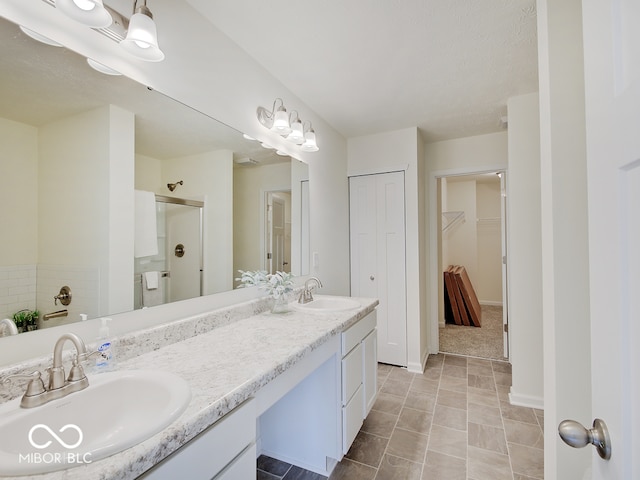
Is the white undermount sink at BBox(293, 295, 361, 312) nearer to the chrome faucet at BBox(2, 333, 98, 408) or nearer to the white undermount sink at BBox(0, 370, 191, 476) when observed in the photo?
the white undermount sink at BBox(0, 370, 191, 476)

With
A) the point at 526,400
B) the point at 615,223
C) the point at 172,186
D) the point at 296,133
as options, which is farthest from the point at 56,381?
the point at 526,400

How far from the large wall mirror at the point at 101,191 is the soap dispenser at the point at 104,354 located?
0.10 metres

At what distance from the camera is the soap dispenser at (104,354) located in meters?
0.93

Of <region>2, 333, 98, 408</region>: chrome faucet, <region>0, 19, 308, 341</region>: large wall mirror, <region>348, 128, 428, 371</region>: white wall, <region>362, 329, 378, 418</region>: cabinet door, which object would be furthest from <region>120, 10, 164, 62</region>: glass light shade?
<region>348, 128, 428, 371</region>: white wall

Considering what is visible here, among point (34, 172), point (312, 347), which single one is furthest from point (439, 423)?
point (34, 172)

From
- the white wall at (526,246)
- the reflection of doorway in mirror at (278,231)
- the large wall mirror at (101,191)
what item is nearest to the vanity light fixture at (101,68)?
the large wall mirror at (101,191)

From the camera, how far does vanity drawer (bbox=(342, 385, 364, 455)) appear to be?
1604 mm

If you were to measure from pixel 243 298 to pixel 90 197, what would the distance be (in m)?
0.94

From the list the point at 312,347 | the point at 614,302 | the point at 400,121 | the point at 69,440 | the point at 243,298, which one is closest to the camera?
the point at 614,302

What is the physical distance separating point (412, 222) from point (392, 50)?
62.4 inches

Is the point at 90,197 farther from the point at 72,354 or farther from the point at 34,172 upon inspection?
the point at 72,354

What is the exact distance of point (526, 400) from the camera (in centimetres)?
230

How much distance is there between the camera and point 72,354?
898 mm

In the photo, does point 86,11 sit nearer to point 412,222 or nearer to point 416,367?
point 412,222
